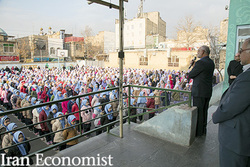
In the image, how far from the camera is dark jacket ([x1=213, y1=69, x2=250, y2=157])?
5.22 feet

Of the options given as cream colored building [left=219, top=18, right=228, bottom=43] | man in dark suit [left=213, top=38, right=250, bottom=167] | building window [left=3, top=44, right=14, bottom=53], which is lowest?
man in dark suit [left=213, top=38, right=250, bottom=167]

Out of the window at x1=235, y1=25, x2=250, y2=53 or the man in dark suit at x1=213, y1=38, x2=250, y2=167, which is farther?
the window at x1=235, y1=25, x2=250, y2=53

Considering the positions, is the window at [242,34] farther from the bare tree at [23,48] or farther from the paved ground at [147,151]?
the bare tree at [23,48]

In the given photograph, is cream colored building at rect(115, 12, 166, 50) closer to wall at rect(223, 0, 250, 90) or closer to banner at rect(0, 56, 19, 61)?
banner at rect(0, 56, 19, 61)

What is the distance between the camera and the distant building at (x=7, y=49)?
3326 centimetres

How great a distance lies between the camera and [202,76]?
3195mm

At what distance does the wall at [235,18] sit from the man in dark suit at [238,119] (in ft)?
17.7

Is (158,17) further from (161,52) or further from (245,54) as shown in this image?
(245,54)

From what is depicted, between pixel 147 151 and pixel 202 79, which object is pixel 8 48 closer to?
pixel 147 151

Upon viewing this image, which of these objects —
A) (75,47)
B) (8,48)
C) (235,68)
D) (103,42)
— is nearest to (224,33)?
(235,68)

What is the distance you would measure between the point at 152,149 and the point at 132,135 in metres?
0.64

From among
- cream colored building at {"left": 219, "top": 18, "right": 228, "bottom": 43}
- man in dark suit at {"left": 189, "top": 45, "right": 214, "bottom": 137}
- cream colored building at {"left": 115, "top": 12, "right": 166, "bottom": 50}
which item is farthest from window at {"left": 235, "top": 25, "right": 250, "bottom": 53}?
cream colored building at {"left": 115, "top": 12, "right": 166, "bottom": 50}

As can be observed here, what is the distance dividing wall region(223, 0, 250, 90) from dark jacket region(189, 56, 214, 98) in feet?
12.9

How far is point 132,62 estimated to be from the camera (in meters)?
31.5
